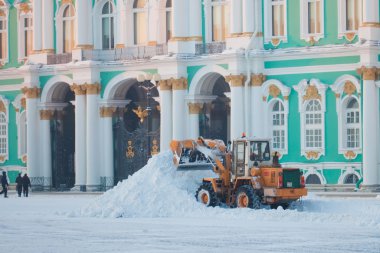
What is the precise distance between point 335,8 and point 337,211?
56.7ft

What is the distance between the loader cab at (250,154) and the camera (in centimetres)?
4725

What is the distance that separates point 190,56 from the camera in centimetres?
6544

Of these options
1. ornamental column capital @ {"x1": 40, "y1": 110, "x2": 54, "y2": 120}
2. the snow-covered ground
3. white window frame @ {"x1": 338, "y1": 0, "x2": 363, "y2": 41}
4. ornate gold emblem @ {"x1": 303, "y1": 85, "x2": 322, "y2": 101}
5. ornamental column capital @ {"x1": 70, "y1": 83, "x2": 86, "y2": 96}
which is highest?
white window frame @ {"x1": 338, "y1": 0, "x2": 363, "y2": 41}

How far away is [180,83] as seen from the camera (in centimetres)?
6562

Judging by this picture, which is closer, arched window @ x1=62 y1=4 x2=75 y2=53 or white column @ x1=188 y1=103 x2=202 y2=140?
white column @ x1=188 y1=103 x2=202 y2=140

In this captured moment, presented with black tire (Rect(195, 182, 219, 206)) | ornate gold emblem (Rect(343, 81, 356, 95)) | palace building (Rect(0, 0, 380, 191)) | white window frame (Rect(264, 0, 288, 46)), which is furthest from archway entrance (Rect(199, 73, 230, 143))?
black tire (Rect(195, 182, 219, 206))

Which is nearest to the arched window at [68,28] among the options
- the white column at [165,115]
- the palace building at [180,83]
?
the palace building at [180,83]

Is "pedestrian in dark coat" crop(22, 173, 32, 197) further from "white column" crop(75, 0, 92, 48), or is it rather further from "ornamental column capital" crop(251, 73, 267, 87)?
"ornamental column capital" crop(251, 73, 267, 87)

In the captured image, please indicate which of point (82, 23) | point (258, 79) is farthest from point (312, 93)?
point (82, 23)

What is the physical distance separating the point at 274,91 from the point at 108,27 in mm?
11241

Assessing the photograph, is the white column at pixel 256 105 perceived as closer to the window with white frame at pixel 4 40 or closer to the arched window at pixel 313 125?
the arched window at pixel 313 125

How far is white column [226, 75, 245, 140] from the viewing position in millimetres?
63375

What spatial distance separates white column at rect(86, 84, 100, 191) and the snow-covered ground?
12.4 metres

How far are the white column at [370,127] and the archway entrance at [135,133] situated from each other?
12559 millimetres
